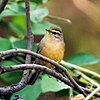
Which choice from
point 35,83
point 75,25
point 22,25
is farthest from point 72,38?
point 35,83

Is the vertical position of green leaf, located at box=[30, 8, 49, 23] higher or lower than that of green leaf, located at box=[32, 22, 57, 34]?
higher

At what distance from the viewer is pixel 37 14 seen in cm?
151

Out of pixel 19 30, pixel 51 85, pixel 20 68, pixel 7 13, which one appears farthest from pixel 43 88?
pixel 19 30

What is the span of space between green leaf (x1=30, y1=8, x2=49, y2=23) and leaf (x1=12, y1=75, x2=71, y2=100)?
0.31 meters

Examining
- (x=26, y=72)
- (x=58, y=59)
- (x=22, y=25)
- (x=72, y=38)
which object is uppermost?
(x=26, y=72)

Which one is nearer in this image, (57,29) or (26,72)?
(26,72)

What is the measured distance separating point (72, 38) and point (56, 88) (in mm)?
2489

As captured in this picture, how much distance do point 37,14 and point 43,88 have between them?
0.43 meters

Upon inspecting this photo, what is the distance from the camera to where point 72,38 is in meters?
3.63

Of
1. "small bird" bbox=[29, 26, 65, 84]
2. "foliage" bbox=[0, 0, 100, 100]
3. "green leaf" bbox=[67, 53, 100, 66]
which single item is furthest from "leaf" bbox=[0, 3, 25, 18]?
"green leaf" bbox=[67, 53, 100, 66]

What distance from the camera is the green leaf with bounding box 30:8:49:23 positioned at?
58.1 inches

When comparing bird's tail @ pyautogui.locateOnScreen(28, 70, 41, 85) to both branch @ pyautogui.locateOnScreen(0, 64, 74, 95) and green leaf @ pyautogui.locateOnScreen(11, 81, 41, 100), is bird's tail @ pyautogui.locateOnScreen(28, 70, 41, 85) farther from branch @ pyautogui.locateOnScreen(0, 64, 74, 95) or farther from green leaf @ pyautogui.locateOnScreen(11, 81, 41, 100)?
branch @ pyautogui.locateOnScreen(0, 64, 74, 95)

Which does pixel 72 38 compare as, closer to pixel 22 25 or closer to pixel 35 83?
pixel 22 25

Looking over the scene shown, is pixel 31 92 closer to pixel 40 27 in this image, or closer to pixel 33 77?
pixel 33 77
